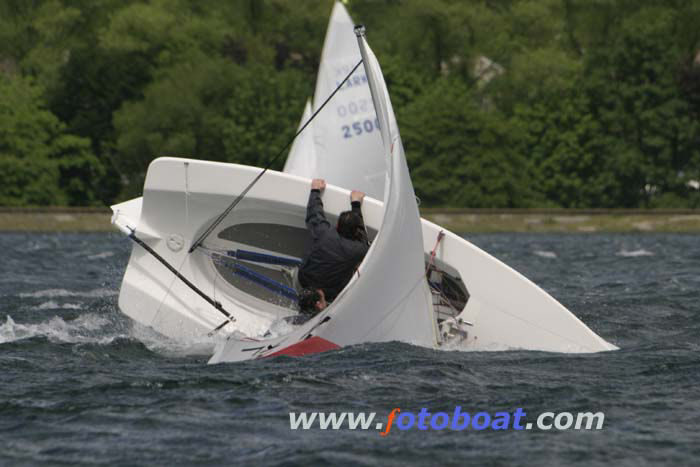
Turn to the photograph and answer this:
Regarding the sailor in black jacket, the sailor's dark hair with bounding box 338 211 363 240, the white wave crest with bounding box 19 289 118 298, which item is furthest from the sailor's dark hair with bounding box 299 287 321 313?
the white wave crest with bounding box 19 289 118 298

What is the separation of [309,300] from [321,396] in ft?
7.65

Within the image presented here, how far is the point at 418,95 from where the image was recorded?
176ft

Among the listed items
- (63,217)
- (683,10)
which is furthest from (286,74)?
(683,10)

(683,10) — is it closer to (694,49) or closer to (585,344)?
(694,49)

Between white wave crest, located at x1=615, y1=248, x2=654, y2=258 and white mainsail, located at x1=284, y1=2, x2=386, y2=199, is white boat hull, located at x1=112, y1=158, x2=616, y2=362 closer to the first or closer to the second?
white mainsail, located at x1=284, y1=2, x2=386, y2=199

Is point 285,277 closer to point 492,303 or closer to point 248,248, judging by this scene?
point 248,248

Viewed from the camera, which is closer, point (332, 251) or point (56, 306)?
point (332, 251)

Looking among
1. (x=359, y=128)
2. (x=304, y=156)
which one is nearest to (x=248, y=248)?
(x=359, y=128)

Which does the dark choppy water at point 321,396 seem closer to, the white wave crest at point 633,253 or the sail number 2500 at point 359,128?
the sail number 2500 at point 359,128

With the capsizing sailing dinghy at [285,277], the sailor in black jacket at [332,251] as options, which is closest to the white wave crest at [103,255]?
the capsizing sailing dinghy at [285,277]

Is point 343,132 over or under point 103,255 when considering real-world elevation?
over

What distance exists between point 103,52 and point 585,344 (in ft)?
150

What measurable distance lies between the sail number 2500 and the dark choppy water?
7.31m

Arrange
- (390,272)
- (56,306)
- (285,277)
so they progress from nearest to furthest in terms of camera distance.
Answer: (390,272), (285,277), (56,306)
